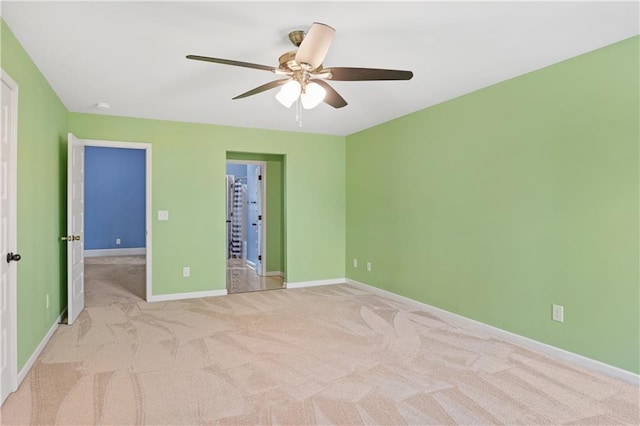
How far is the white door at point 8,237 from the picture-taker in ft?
7.55

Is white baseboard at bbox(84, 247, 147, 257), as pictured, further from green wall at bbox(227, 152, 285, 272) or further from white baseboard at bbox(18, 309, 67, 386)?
white baseboard at bbox(18, 309, 67, 386)

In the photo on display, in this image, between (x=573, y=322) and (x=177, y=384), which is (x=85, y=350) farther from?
(x=573, y=322)

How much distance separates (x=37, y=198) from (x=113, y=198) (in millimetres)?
6781

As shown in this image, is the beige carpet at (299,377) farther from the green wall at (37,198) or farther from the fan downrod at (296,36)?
the fan downrod at (296,36)

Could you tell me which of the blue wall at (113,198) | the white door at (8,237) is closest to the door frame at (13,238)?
the white door at (8,237)

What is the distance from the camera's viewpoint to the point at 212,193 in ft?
16.9

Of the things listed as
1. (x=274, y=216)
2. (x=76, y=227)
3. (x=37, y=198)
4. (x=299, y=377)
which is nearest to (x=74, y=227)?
(x=76, y=227)

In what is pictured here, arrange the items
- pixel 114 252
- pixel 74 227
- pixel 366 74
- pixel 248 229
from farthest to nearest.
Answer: pixel 114 252, pixel 248 229, pixel 74 227, pixel 366 74

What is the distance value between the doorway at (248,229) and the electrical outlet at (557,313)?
11.8 feet

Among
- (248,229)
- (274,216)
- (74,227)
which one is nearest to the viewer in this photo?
(74,227)

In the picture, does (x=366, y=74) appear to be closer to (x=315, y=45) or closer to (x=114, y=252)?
(x=315, y=45)

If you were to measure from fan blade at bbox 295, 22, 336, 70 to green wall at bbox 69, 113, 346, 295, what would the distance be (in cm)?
317

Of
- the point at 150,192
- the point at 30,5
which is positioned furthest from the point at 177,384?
the point at 150,192

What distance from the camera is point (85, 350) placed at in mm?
3176
